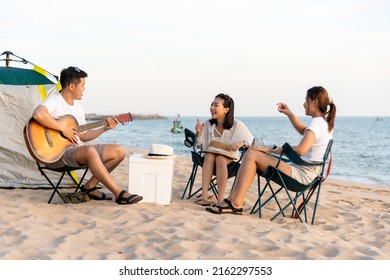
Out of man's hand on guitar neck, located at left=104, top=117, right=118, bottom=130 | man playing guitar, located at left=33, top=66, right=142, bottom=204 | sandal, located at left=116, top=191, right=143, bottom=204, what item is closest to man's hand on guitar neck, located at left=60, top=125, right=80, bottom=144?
man playing guitar, located at left=33, top=66, right=142, bottom=204

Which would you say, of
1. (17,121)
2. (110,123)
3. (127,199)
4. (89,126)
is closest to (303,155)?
(127,199)

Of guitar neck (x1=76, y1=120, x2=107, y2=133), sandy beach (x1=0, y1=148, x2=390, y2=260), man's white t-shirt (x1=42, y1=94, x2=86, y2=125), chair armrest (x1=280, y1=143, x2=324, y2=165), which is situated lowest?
sandy beach (x1=0, y1=148, x2=390, y2=260)

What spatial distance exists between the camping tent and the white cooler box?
1310 mm

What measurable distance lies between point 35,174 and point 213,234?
8.46ft

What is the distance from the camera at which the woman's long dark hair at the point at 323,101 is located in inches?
160

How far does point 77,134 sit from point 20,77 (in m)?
1.37

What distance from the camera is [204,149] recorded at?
4.76 meters

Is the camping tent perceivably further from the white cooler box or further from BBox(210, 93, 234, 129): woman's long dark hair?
BBox(210, 93, 234, 129): woman's long dark hair

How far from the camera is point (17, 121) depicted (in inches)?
212

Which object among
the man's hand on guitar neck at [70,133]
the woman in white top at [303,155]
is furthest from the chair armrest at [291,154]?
the man's hand on guitar neck at [70,133]

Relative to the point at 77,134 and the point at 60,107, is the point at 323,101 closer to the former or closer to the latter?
the point at 77,134

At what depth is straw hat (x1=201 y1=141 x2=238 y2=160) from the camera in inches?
178
